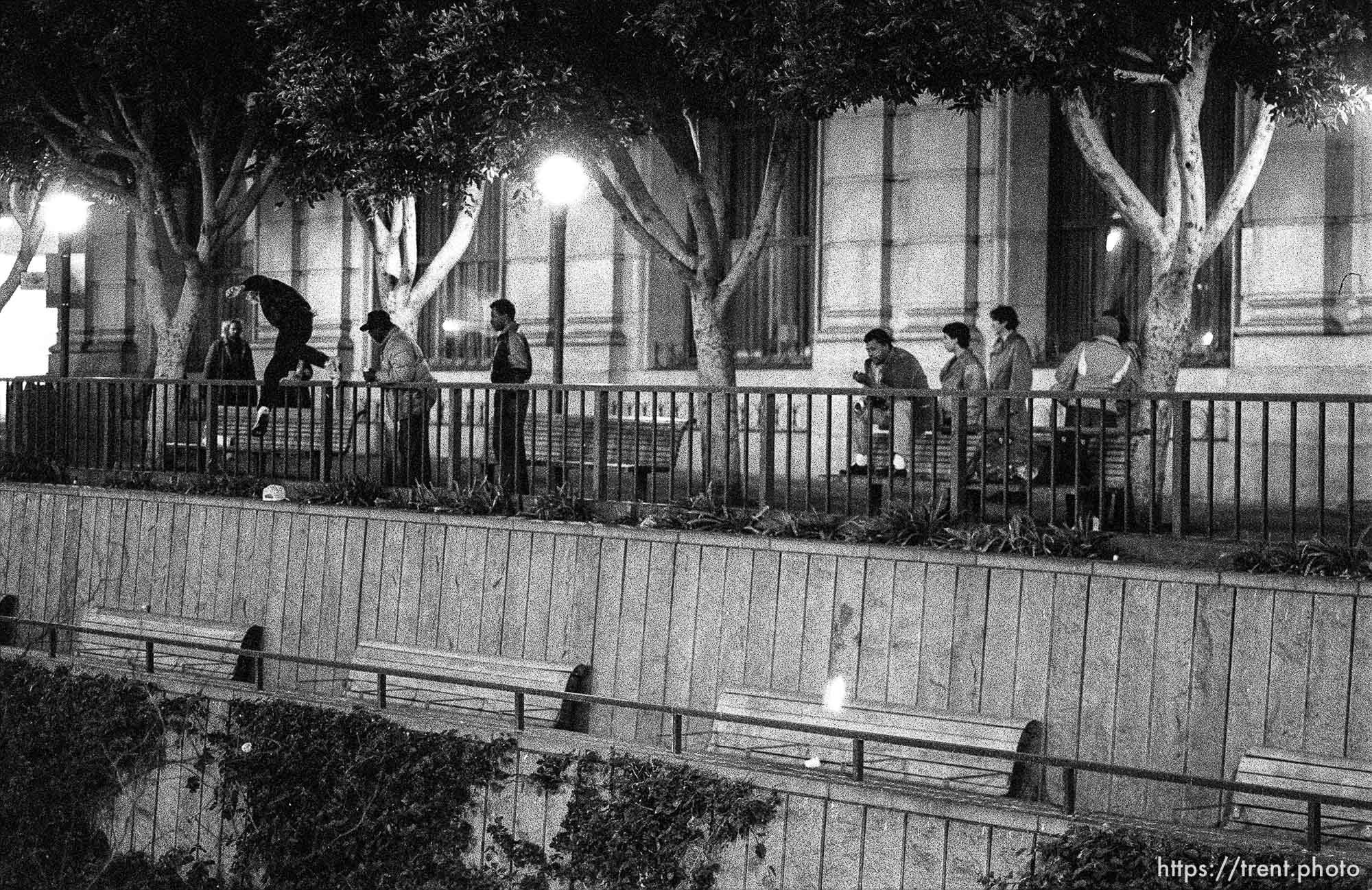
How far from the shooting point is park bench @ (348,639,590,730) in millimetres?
12617

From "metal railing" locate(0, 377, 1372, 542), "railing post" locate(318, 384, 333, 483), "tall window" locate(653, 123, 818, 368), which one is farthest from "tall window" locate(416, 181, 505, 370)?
"railing post" locate(318, 384, 333, 483)

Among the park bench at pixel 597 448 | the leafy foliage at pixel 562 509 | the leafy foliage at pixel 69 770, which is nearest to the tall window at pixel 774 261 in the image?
the park bench at pixel 597 448

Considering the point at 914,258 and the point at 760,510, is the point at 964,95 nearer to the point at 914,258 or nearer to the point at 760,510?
the point at 760,510

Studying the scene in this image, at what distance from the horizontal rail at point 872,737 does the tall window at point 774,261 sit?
321 inches

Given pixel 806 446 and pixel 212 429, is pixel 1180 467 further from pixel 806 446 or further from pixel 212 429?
pixel 212 429

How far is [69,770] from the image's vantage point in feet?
46.0

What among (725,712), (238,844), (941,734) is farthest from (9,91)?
(941,734)

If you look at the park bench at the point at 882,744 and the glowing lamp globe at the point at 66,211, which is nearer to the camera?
the park bench at the point at 882,744

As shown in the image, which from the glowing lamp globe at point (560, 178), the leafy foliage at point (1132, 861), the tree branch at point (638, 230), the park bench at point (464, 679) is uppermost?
the glowing lamp globe at point (560, 178)

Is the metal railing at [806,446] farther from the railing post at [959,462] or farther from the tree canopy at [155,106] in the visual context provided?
the tree canopy at [155,106]

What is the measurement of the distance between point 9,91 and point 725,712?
12.7 m

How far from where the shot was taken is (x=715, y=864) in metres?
10.4

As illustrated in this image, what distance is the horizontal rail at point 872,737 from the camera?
8.47 meters

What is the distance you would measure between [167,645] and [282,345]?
3.61 meters
